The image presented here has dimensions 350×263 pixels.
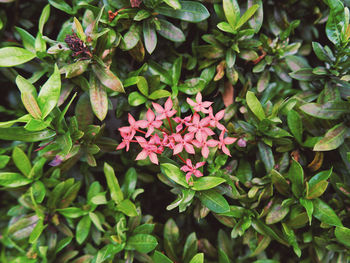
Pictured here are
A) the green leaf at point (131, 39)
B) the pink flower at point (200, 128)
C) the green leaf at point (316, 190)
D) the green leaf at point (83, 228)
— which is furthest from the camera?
the green leaf at point (83, 228)

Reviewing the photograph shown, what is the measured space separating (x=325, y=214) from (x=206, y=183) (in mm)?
524

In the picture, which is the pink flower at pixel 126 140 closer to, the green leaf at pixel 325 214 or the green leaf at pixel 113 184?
the green leaf at pixel 113 184

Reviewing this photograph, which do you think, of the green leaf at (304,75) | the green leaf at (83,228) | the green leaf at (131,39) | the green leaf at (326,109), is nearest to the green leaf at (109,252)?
the green leaf at (83,228)

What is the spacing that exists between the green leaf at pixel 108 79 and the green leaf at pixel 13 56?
0.29 m

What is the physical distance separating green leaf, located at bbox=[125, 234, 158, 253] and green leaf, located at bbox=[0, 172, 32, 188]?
22.1 inches

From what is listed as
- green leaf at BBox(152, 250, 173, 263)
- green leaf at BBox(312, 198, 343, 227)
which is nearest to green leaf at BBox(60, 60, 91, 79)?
green leaf at BBox(152, 250, 173, 263)

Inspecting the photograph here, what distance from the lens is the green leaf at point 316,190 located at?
1.24 metres

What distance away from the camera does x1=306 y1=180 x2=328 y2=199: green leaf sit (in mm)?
1235

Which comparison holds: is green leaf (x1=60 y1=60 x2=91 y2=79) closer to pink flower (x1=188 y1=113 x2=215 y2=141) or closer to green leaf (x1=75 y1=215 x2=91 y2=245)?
pink flower (x1=188 y1=113 x2=215 y2=141)

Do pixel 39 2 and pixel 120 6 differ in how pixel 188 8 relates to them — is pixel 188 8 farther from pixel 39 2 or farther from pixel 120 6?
pixel 39 2

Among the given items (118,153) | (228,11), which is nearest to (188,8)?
(228,11)

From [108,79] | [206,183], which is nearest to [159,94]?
[108,79]

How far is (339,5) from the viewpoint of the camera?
1.30 meters

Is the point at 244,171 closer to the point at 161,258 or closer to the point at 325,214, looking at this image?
the point at 325,214
